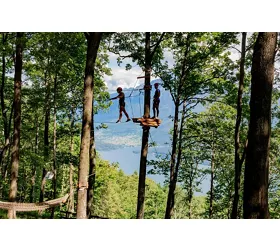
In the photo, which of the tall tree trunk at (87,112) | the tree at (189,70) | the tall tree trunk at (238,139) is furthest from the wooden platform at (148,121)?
the tree at (189,70)

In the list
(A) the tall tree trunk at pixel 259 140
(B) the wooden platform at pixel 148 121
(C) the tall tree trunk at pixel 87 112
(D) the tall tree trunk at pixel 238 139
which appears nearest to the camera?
(A) the tall tree trunk at pixel 259 140

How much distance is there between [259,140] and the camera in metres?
3.10

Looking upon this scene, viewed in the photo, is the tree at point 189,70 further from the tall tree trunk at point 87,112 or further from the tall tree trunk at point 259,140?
the tall tree trunk at point 259,140

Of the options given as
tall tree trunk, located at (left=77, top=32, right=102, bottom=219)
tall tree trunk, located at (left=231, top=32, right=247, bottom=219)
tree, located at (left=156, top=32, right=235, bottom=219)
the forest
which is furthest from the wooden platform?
tree, located at (left=156, top=32, right=235, bottom=219)

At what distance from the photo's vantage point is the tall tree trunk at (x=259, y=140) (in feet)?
10.1

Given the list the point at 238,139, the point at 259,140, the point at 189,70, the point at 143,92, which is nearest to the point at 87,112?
the point at 143,92

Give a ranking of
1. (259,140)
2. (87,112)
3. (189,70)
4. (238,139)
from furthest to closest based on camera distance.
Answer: (189,70) < (238,139) < (87,112) < (259,140)

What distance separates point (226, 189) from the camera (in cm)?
1320

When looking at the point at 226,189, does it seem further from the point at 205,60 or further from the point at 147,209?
the point at 147,209

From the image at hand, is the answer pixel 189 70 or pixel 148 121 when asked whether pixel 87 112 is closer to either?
pixel 148 121

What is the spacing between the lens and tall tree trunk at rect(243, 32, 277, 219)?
3.09 meters

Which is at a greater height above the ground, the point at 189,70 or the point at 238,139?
the point at 189,70
